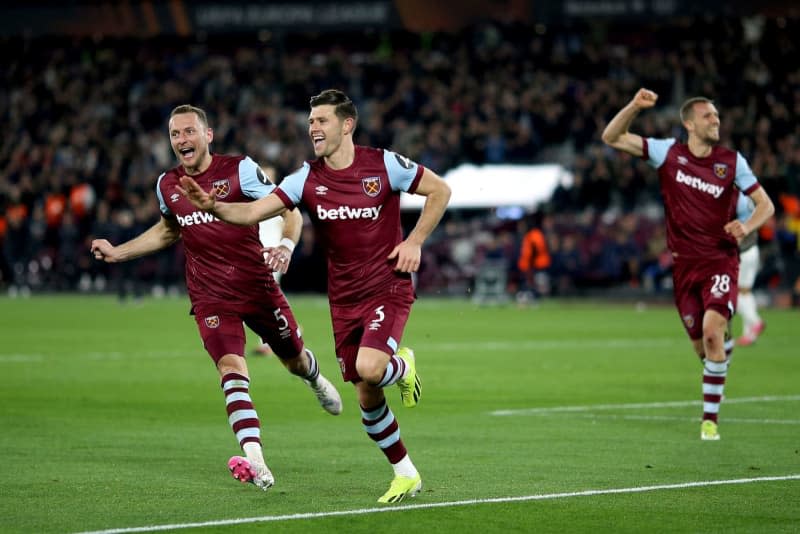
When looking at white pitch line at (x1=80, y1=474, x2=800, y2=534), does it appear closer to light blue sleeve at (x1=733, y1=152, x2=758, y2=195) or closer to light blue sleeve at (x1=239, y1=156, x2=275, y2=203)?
light blue sleeve at (x1=239, y1=156, x2=275, y2=203)

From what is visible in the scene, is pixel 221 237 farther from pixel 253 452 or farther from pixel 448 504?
pixel 448 504

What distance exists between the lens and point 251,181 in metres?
10.7

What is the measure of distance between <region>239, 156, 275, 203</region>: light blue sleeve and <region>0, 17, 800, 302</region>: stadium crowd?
23.8 metres

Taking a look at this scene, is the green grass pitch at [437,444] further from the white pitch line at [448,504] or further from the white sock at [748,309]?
the white sock at [748,309]

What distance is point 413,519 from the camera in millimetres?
8523

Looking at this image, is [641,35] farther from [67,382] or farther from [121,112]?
[67,382]

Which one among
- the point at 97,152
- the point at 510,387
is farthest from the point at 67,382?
the point at 97,152

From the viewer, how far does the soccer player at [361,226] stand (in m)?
9.42

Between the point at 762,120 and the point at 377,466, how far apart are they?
2869 cm

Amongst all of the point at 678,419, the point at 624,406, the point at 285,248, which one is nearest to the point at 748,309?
the point at 624,406

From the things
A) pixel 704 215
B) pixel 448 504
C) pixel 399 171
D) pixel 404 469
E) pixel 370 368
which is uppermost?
pixel 399 171

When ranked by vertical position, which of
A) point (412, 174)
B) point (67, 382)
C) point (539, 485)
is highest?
point (412, 174)

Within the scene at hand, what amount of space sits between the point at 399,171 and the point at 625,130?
354 centimetres

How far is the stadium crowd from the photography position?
37594 millimetres
